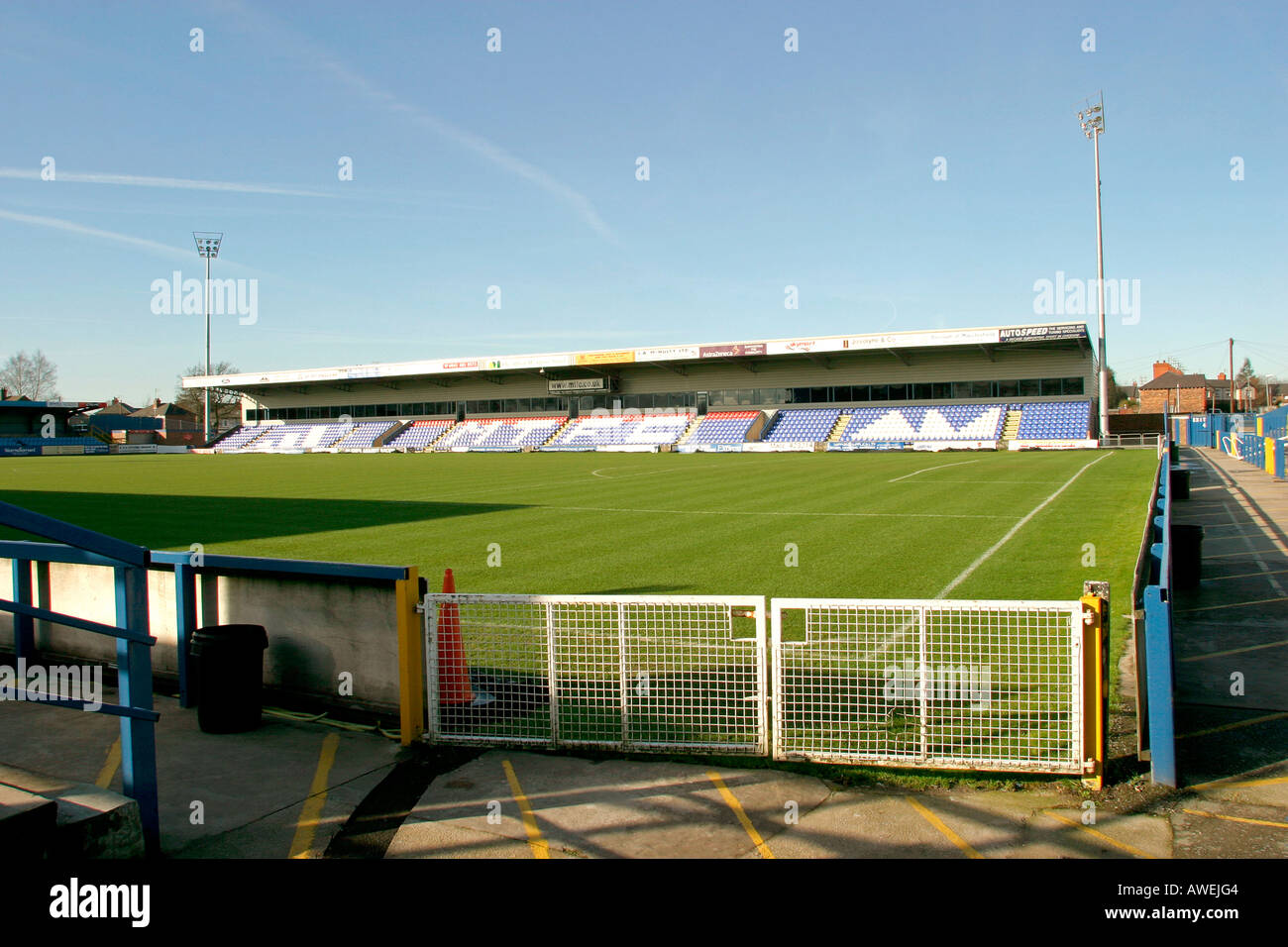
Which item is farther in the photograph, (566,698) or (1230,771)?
(566,698)

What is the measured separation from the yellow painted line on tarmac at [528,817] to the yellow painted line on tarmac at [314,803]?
114 centimetres

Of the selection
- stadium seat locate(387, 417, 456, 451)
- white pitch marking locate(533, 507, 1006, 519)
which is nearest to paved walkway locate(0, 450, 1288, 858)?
white pitch marking locate(533, 507, 1006, 519)

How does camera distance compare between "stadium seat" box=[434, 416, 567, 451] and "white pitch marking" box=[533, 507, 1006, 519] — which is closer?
"white pitch marking" box=[533, 507, 1006, 519]

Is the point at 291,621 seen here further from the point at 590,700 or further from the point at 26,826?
the point at 26,826

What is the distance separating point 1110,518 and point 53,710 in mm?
18764

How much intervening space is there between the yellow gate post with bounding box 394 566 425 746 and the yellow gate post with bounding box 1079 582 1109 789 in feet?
14.9

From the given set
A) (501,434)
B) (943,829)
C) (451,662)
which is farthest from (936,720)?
(501,434)

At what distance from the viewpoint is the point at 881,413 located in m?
57.1

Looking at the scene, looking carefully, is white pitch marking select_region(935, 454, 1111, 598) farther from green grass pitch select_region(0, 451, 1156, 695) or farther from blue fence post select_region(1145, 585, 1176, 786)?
blue fence post select_region(1145, 585, 1176, 786)

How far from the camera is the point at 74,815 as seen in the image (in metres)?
4.08

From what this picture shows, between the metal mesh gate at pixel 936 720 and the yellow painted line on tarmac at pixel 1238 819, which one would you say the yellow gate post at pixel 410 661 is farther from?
the yellow painted line on tarmac at pixel 1238 819

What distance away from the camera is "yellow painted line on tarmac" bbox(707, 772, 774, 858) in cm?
441
